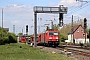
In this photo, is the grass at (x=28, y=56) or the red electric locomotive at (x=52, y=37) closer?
the grass at (x=28, y=56)

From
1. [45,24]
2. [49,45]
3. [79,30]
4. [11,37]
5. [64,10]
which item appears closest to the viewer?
[64,10]

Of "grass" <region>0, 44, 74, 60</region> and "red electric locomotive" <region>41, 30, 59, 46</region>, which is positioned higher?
"red electric locomotive" <region>41, 30, 59, 46</region>

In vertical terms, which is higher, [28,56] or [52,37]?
[52,37]

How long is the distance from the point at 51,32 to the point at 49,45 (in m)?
3.64

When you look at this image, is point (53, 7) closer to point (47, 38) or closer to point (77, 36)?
point (47, 38)

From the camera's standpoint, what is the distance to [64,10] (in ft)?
187

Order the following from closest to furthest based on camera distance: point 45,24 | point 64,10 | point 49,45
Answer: point 64,10 < point 49,45 < point 45,24

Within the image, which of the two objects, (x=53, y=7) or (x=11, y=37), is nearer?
(x=53, y=7)

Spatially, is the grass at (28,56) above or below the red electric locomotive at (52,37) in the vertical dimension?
below

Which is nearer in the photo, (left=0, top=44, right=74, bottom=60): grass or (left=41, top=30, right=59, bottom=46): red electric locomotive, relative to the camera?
(left=0, top=44, right=74, bottom=60): grass

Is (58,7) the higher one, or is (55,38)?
(58,7)

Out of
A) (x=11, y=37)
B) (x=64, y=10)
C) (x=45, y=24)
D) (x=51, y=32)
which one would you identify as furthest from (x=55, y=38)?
(x=45, y=24)

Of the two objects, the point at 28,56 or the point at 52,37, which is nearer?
the point at 28,56

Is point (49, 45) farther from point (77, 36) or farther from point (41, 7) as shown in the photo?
point (77, 36)
